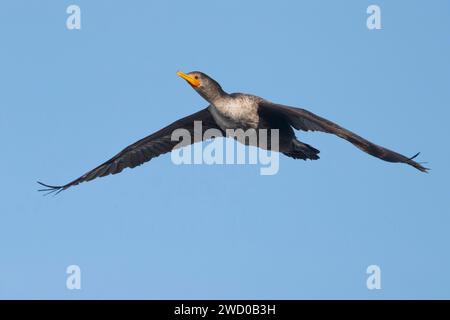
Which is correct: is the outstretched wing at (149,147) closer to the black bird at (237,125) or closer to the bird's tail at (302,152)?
the black bird at (237,125)

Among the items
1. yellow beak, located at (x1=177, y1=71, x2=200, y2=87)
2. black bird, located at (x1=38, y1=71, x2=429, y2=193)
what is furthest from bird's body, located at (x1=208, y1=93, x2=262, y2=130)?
yellow beak, located at (x1=177, y1=71, x2=200, y2=87)

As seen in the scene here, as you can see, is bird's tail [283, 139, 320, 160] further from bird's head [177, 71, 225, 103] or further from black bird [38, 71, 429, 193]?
bird's head [177, 71, 225, 103]

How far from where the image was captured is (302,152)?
1934 cm

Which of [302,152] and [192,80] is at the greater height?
[192,80]

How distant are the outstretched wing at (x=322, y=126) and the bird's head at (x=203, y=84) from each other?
80cm

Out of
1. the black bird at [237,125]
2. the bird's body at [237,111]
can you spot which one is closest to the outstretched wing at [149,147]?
the black bird at [237,125]

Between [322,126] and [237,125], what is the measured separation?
199 cm

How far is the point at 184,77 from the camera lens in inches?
718

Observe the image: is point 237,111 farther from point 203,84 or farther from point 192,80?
point 192,80

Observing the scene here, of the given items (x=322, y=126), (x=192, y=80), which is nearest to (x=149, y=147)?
(x=192, y=80)
